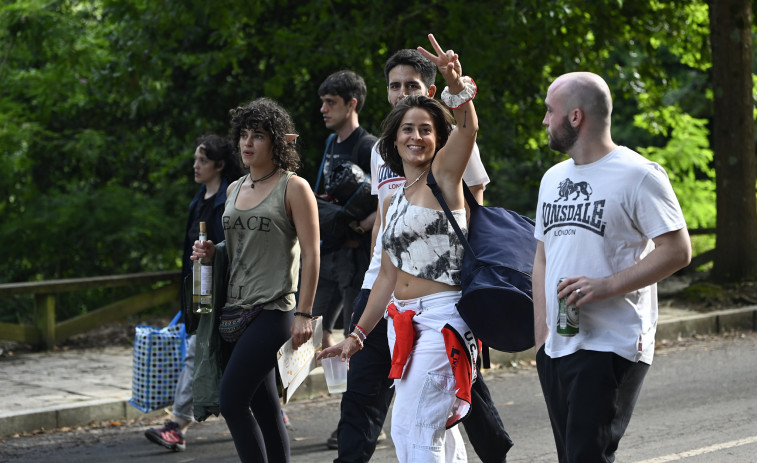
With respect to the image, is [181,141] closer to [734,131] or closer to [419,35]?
[419,35]

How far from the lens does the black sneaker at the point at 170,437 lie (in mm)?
6504

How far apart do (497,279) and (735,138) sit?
32.5 feet

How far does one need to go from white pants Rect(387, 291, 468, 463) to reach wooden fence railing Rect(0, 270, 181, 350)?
6.85m

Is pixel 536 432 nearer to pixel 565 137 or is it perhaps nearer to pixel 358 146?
pixel 358 146

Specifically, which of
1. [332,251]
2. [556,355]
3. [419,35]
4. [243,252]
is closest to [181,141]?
[419,35]

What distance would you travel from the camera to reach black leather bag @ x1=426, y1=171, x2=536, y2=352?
3.95m

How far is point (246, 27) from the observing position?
13414mm

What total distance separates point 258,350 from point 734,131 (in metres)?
9.84

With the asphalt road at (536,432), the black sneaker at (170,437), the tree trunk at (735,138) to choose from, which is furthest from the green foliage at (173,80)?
the black sneaker at (170,437)

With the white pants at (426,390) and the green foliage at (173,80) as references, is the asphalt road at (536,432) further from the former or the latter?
the green foliage at (173,80)

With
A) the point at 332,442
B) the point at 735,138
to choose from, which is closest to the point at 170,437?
the point at 332,442

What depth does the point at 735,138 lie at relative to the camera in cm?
1291

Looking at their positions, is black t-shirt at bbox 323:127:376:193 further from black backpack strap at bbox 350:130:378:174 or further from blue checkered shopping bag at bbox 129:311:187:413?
blue checkered shopping bag at bbox 129:311:187:413

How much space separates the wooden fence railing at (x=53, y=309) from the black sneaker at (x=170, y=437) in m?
3.91
